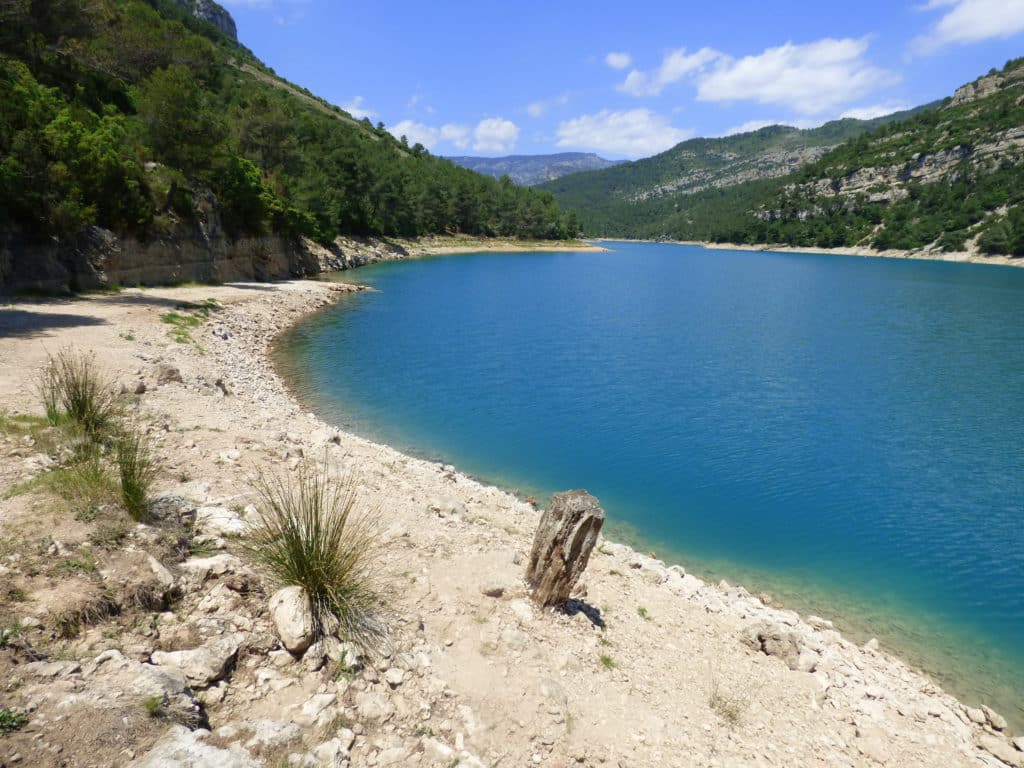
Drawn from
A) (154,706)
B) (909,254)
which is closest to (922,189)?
(909,254)

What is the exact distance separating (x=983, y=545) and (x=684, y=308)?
1498 inches

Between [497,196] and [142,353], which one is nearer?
[142,353]

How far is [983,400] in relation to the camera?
23484mm

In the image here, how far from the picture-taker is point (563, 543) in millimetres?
6984

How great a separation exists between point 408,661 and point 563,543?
7.77 feet

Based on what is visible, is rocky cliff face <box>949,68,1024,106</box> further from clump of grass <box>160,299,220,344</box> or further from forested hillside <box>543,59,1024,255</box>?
clump of grass <box>160,299,220,344</box>

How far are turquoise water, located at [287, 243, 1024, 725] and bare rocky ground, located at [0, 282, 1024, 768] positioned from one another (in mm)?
2663

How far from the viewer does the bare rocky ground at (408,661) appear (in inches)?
157

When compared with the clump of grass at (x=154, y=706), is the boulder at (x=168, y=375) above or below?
below

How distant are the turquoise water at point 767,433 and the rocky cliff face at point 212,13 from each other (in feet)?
607

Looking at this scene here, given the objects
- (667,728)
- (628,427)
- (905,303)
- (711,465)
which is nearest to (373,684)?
(667,728)

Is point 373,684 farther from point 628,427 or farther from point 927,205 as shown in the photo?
point 927,205

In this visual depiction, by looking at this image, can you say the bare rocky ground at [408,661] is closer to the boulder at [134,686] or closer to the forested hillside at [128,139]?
the boulder at [134,686]

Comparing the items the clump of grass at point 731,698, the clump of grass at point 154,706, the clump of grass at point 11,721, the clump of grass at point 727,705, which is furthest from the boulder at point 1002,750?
the clump of grass at point 11,721
